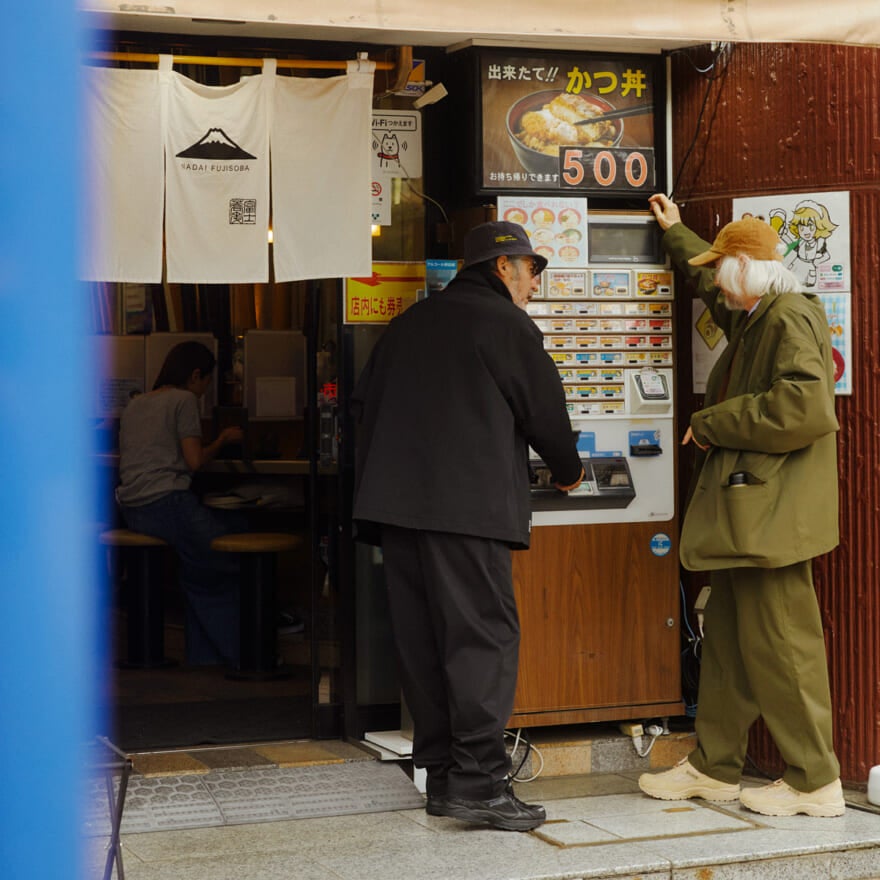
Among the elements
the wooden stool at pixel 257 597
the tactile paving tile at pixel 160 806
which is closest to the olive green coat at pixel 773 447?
the tactile paving tile at pixel 160 806

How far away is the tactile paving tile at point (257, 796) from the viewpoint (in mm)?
5637

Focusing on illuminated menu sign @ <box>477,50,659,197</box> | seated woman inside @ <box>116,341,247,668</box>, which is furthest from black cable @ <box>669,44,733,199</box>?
seated woman inside @ <box>116,341,247,668</box>

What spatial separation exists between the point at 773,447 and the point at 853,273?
1.03m

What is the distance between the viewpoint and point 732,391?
5844 millimetres

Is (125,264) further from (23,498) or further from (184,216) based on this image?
(23,498)

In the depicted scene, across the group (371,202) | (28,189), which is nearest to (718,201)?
(371,202)

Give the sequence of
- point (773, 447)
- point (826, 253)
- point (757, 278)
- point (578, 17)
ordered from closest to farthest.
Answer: point (578, 17), point (773, 447), point (757, 278), point (826, 253)

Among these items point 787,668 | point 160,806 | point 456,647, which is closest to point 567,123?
point 456,647

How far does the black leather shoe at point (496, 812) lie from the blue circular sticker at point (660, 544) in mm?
1439

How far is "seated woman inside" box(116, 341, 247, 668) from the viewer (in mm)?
8820

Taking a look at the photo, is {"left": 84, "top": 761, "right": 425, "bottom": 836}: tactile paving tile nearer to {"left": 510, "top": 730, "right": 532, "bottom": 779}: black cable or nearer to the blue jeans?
{"left": 510, "top": 730, "right": 532, "bottom": 779}: black cable

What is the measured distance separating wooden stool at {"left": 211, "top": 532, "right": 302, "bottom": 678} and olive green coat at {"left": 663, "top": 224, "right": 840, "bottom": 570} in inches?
137

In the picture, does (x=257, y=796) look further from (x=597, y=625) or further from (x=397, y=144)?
(x=397, y=144)

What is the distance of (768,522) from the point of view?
5586 millimetres
